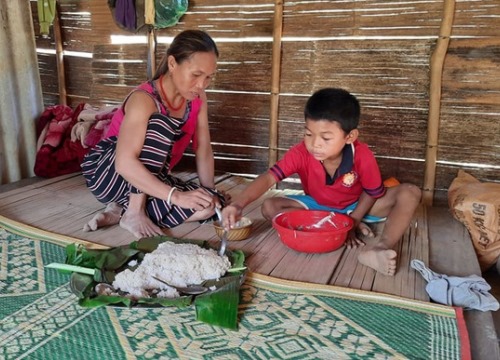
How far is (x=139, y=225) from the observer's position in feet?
7.29

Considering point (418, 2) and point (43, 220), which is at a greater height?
point (418, 2)

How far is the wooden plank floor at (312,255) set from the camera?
1729 millimetres

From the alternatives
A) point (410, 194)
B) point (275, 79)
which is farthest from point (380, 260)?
point (275, 79)

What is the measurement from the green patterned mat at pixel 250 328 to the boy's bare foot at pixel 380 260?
0.76 ft

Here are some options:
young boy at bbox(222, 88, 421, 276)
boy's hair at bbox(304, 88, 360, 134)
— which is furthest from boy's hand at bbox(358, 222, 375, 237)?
boy's hair at bbox(304, 88, 360, 134)

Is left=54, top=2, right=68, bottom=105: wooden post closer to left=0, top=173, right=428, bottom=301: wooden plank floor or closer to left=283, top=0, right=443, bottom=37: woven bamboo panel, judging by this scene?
left=0, top=173, right=428, bottom=301: wooden plank floor

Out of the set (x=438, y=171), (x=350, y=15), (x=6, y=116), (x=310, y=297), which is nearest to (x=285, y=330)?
(x=310, y=297)

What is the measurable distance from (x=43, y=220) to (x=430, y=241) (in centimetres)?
207

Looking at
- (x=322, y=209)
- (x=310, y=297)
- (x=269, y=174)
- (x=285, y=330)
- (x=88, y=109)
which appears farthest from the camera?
(x=88, y=109)

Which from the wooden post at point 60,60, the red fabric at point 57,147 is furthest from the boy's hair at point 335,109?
the wooden post at point 60,60

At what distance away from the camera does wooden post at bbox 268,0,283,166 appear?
131 inches

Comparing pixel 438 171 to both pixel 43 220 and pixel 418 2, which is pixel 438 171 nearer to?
pixel 418 2

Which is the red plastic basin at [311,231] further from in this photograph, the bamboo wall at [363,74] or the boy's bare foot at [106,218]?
the bamboo wall at [363,74]

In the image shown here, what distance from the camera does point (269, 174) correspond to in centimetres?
228
